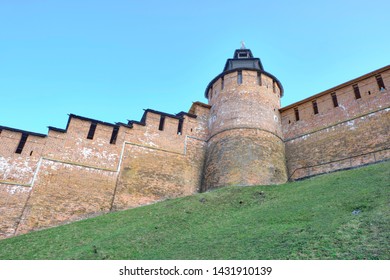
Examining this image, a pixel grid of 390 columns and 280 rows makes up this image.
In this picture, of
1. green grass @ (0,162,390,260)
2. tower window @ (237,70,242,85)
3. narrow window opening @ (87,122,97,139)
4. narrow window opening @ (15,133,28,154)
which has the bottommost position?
green grass @ (0,162,390,260)

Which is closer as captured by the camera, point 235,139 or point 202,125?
point 235,139

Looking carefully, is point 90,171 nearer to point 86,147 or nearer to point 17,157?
point 86,147

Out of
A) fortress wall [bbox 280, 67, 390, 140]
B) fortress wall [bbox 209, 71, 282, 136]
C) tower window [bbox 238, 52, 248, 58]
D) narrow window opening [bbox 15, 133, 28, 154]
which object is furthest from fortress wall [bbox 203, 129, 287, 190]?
narrow window opening [bbox 15, 133, 28, 154]

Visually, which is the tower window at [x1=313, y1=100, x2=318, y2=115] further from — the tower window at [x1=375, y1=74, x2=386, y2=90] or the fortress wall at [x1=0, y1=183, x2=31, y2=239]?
the fortress wall at [x1=0, y1=183, x2=31, y2=239]

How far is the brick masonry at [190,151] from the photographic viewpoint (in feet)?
48.9

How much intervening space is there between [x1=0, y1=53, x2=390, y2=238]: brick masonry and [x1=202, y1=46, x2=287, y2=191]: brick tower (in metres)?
0.07

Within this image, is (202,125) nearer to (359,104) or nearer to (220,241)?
(359,104)

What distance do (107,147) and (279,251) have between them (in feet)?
44.1

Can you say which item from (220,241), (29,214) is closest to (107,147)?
(29,214)

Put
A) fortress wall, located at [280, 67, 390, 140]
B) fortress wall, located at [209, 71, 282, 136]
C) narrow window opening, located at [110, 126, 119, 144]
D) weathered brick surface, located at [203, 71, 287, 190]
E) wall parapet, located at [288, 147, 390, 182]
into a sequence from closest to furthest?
wall parapet, located at [288, 147, 390, 182], fortress wall, located at [280, 67, 390, 140], weathered brick surface, located at [203, 71, 287, 190], narrow window opening, located at [110, 126, 119, 144], fortress wall, located at [209, 71, 282, 136]

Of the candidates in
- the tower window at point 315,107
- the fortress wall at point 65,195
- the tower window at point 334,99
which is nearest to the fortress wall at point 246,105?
the tower window at point 315,107

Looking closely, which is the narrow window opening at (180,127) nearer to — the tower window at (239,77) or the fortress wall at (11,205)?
the tower window at (239,77)

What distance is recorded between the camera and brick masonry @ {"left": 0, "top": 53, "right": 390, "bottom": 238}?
14.9 m

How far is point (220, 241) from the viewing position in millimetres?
7922
